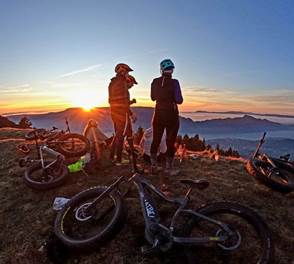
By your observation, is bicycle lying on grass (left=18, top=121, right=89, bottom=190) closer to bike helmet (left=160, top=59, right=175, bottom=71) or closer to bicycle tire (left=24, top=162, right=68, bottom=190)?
bicycle tire (left=24, top=162, right=68, bottom=190)

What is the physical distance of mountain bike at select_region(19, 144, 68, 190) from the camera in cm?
967

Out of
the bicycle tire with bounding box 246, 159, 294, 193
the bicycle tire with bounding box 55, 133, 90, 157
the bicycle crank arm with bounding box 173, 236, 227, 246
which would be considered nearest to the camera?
the bicycle crank arm with bounding box 173, 236, 227, 246

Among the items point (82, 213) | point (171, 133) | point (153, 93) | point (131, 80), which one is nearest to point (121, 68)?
point (131, 80)

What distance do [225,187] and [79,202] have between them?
450cm

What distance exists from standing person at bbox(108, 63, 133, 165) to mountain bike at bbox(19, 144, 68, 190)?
7.08ft

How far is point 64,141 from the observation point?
12.5 m

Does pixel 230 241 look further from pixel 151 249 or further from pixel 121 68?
pixel 121 68

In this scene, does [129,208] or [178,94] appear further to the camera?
[178,94]

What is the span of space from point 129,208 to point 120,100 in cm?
402

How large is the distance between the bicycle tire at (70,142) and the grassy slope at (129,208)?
5.22 ft

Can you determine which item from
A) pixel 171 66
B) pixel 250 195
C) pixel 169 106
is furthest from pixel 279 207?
pixel 171 66

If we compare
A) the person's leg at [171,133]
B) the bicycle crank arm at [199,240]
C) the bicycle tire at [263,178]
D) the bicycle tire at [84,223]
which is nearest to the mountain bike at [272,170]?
the bicycle tire at [263,178]

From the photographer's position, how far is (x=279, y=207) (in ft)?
27.2

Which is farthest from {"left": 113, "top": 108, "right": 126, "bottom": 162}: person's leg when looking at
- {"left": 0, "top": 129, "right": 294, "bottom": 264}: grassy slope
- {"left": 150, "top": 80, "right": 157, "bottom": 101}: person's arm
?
{"left": 150, "top": 80, "right": 157, "bottom": 101}: person's arm
